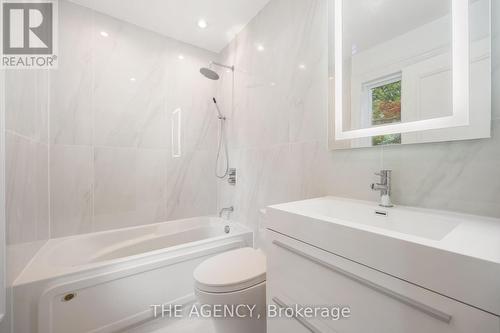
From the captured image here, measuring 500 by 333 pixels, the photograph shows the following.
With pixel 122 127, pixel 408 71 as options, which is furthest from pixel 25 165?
pixel 408 71

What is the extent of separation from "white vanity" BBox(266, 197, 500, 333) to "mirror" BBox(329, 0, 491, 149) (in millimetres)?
372

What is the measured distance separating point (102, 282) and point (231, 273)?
0.79 meters

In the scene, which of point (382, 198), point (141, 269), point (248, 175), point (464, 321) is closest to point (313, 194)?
point (382, 198)

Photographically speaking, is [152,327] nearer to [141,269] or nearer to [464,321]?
[141,269]

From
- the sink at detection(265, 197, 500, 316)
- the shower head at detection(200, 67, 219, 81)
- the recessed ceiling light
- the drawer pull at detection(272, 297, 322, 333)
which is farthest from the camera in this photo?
the shower head at detection(200, 67, 219, 81)

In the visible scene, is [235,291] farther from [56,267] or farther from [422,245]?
[56,267]

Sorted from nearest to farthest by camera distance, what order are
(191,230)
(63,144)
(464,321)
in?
(464,321), (63,144), (191,230)

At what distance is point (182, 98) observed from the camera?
2.14m

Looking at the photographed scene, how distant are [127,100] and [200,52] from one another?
38.8 inches

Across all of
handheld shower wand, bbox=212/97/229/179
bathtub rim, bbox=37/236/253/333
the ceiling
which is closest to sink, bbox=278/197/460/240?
the ceiling

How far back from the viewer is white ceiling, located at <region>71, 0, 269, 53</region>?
1.64m

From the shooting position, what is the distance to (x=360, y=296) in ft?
1.82

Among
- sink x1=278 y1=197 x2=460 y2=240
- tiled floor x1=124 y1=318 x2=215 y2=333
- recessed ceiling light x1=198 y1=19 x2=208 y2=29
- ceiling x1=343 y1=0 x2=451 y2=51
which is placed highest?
recessed ceiling light x1=198 y1=19 x2=208 y2=29

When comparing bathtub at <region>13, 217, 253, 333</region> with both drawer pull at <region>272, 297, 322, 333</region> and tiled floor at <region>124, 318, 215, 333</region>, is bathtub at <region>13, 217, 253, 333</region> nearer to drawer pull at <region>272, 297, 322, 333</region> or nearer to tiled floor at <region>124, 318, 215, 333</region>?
tiled floor at <region>124, 318, 215, 333</region>
